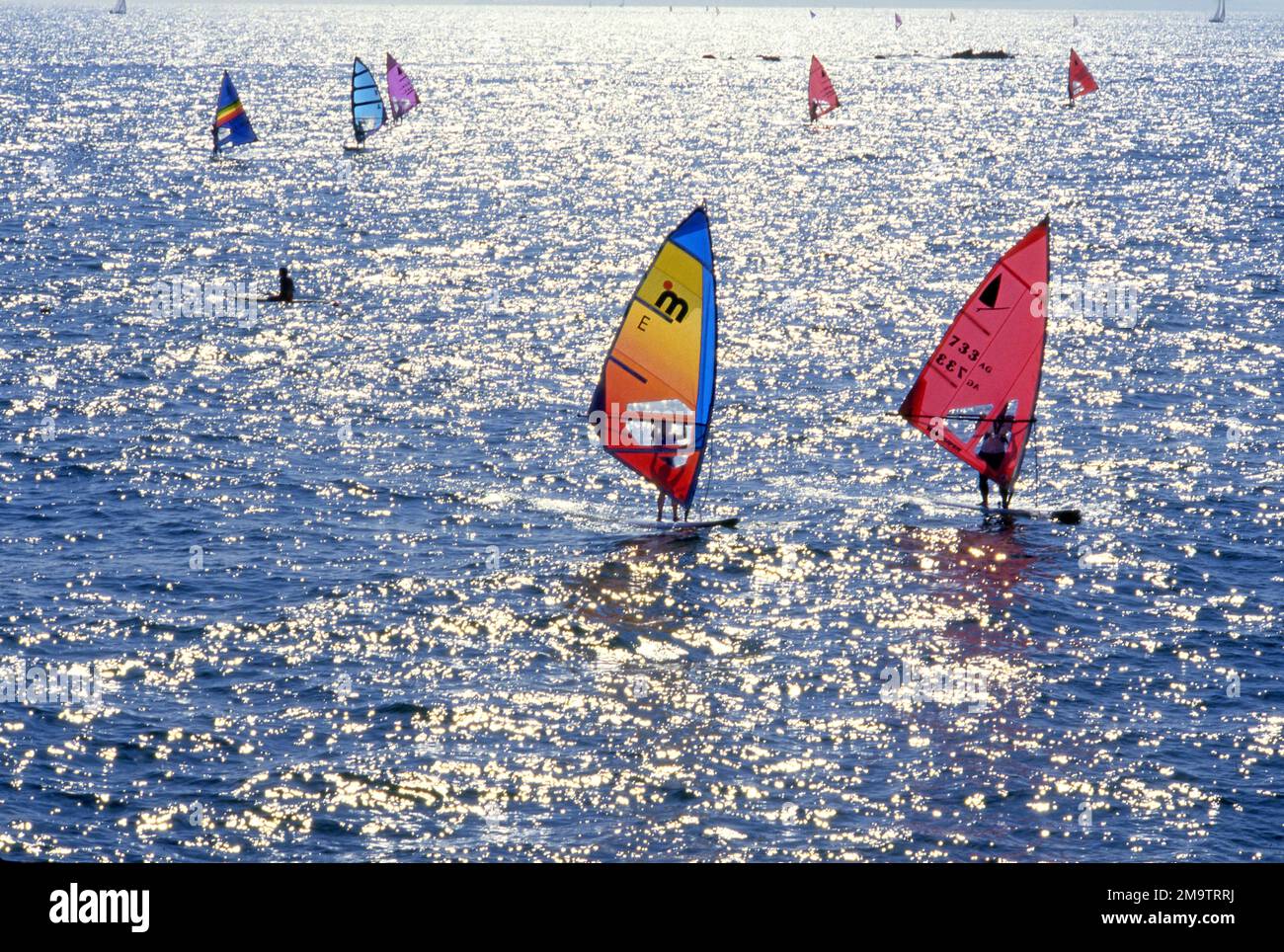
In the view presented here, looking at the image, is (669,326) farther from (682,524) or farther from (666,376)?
(682,524)

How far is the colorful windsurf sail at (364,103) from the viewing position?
475 ft

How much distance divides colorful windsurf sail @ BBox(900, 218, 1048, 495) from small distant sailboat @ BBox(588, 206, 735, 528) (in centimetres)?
622

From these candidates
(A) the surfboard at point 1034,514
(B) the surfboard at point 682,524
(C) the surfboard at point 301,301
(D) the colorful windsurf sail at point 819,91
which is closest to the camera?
(B) the surfboard at point 682,524

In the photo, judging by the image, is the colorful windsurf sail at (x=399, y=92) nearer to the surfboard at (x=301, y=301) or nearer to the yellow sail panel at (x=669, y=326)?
the surfboard at (x=301, y=301)

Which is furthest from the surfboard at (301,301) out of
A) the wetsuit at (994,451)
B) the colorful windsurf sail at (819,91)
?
the colorful windsurf sail at (819,91)

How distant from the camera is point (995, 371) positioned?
45375 mm

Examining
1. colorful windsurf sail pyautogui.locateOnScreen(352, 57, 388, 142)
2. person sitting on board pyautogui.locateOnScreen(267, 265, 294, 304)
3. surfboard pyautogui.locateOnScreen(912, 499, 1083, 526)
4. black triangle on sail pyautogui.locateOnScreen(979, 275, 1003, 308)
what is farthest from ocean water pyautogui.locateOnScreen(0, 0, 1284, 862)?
colorful windsurf sail pyautogui.locateOnScreen(352, 57, 388, 142)

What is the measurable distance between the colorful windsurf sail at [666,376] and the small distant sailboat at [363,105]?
9918 centimetres

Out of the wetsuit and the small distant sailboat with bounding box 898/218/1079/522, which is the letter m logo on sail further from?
the wetsuit

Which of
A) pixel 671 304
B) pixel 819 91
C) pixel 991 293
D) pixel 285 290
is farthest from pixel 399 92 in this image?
pixel 991 293

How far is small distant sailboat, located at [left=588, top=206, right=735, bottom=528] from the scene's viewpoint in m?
43.0

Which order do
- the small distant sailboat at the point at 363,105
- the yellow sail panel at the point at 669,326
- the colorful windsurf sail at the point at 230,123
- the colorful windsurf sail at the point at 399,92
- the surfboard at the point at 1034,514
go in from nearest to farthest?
1. the yellow sail panel at the point at 669,326
2. the surfboard at the point at 1034,514
3. the colorful windsurf sail at the point at 230,123
4. the small distant sailboat at the point at 363,105
5. the colorful windsurf sail at the point at 399,92

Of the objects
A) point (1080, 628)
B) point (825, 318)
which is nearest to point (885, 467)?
point (1080, 628)
